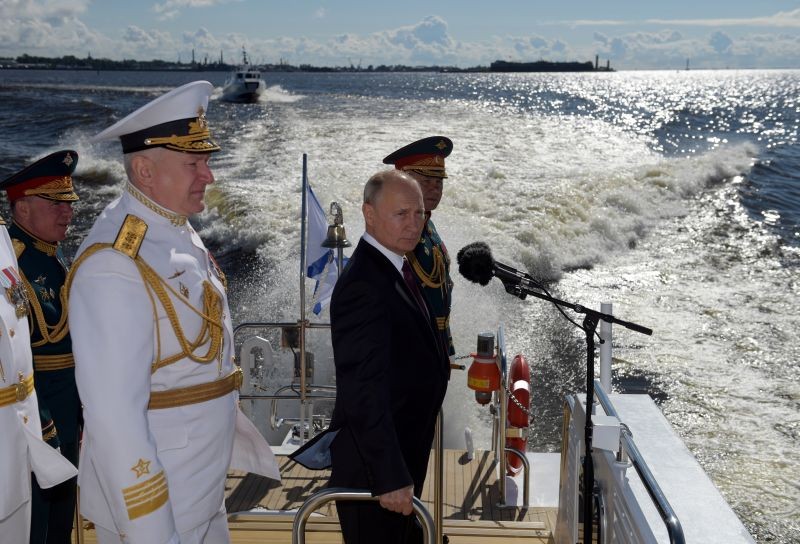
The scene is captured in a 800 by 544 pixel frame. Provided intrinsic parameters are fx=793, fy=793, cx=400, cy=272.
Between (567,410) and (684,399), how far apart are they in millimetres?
5863

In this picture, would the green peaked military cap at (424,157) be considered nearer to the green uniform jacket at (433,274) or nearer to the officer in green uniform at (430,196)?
the officer in green uniform at (430,196)

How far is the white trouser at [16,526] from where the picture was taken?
2041mm

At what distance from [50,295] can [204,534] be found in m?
1.29

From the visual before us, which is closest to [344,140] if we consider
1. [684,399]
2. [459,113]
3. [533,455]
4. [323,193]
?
[323,193]

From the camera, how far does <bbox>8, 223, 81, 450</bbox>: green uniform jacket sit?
2867 mm

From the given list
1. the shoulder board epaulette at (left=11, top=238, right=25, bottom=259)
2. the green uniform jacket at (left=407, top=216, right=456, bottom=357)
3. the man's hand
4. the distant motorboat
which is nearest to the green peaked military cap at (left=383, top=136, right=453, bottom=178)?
the green uniform jacket at (left=407, top=216, right=456, bottom=357)

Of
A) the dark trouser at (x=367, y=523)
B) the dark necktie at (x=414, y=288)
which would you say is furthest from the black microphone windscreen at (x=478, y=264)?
the dark trouser at (x=367, y=523)

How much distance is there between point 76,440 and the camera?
308 centimetres

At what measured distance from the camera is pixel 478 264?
285cm

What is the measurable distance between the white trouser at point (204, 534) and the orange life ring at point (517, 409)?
104 inches

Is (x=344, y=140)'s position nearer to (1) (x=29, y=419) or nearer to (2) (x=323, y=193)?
(2) (x=323, y=193)

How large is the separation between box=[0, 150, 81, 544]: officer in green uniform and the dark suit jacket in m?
1.15

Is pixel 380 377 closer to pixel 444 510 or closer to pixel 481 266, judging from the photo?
pixel 481 266

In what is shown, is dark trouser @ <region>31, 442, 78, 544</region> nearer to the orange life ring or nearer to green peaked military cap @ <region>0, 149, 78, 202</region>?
green peaked military cap @ <region>0, 149, 78, 202</region>
